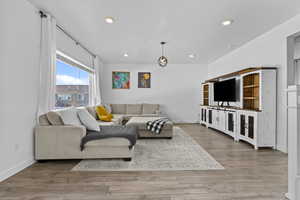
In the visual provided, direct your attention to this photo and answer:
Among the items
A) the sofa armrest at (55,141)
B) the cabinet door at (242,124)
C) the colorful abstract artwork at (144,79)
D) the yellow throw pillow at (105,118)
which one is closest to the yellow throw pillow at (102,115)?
the yellow throw pillow at (105,118)

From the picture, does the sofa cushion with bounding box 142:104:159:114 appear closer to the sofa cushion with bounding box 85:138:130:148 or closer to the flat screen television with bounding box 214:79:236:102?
the flat screen television with bounding box 214:79:236:102

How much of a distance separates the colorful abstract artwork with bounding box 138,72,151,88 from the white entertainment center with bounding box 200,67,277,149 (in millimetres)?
3396

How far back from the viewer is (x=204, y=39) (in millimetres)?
4594

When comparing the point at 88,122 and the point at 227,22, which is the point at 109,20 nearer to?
the point at 88,122

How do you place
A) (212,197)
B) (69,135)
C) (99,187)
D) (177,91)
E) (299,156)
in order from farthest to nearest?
(177,91), (69,135), (99,187), (212,197), (299,156)

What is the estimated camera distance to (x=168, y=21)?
3512mm

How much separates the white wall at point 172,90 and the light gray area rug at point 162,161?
12.3ft

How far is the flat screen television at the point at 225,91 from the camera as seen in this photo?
209 inches

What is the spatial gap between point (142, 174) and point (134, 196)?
58cm

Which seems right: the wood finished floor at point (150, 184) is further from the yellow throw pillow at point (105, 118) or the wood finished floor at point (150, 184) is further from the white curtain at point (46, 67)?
the yellow throw pillow at point (105, 118)

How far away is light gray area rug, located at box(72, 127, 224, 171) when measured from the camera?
280 cm

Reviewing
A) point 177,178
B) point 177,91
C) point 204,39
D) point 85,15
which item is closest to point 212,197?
point 177,178

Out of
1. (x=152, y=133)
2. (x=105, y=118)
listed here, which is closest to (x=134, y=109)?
(x=105, y=118)

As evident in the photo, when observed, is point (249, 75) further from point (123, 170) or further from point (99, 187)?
point (99, 187)
